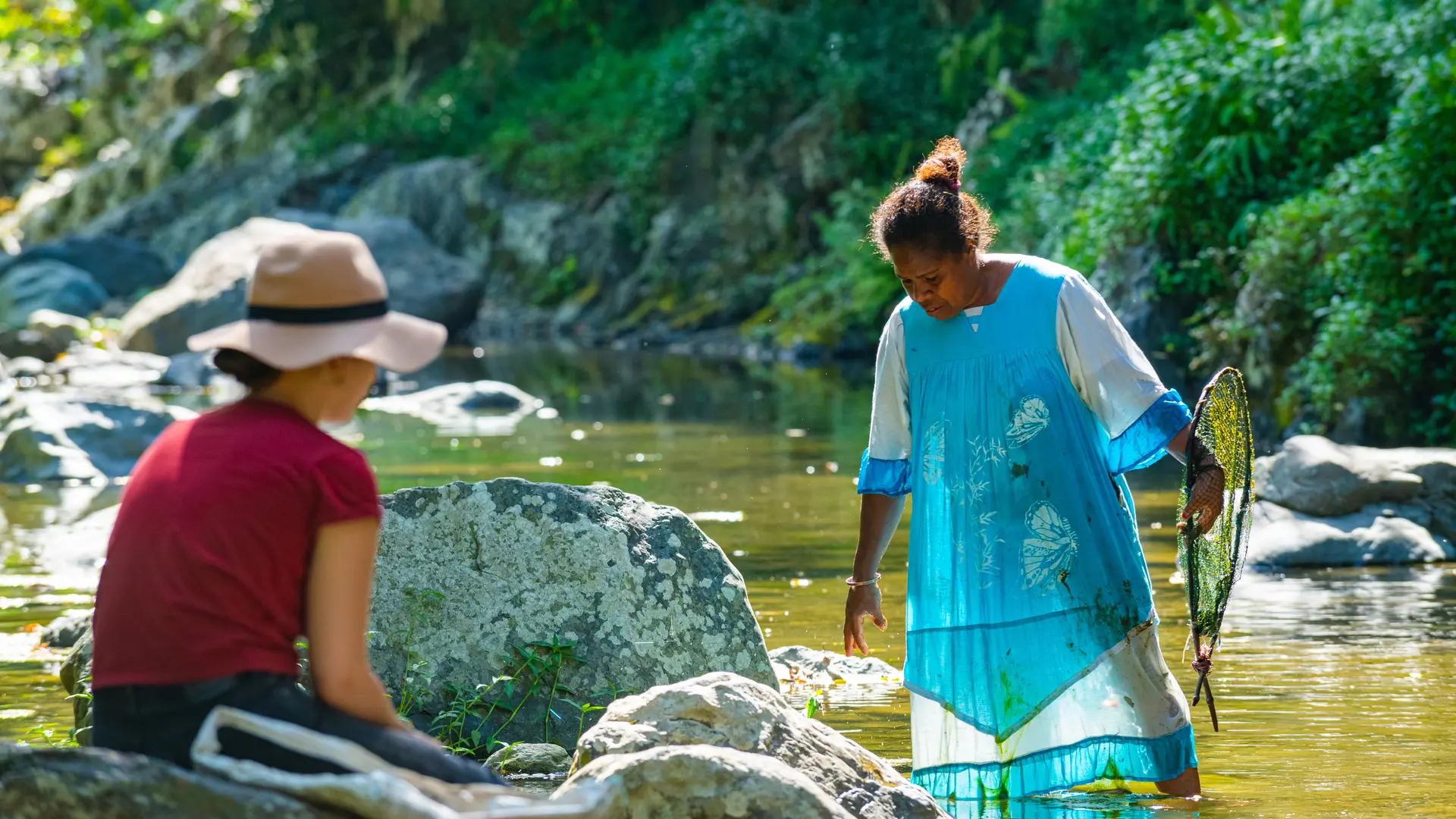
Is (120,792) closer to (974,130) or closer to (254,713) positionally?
(254,713)

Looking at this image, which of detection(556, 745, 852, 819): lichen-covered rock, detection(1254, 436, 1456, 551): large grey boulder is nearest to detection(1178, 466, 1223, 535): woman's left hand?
detection(556, 745, 852, 819): lichen-covered rock

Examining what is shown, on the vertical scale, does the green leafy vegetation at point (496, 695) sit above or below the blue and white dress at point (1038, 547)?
below

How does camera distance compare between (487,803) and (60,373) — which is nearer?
(487,803)

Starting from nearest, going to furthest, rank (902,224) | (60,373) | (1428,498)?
(902,224) → (1428,498) → (60,373)

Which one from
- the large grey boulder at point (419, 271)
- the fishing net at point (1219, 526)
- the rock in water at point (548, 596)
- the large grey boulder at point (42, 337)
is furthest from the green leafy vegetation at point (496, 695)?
the large grey boulder at point (419, 271)

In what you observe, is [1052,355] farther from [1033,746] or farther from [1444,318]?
[1444,318]

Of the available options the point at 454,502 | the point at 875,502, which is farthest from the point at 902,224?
the point at 454,502

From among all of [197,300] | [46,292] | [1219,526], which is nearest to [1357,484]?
[1219,526]

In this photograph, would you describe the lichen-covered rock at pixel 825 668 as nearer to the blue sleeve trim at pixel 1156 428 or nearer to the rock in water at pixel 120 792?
the blue sleeve trim at pixel 1156 428

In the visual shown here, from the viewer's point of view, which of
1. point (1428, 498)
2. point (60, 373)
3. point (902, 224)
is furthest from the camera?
point (60, 373)

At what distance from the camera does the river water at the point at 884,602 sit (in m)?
4.86

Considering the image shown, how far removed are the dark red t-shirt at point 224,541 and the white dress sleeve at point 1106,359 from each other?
2133mm

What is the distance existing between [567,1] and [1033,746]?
33295 mm

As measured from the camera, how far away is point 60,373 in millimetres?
20969
